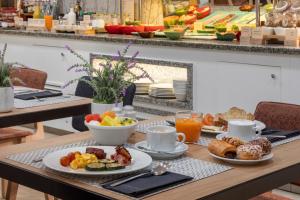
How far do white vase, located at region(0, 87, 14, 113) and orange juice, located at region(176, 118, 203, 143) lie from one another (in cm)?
103

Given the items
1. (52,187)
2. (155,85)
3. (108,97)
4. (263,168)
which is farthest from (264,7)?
(52,187)

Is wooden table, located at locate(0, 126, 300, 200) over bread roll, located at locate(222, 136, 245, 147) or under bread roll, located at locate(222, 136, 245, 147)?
under

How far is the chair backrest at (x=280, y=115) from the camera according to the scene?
2.88 metres

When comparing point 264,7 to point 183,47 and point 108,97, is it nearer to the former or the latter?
point 183,47

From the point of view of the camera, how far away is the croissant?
7.04ft

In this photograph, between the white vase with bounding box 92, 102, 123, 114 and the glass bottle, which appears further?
the glass bottle

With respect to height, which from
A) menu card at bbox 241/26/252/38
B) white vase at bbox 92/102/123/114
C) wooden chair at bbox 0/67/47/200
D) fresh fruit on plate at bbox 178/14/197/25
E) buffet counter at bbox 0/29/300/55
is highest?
fresh fruit on plate at bbox 178/14/197/25

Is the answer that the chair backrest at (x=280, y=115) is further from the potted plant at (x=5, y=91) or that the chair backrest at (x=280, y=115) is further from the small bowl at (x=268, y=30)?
the small bowl at (x=268, y=30)

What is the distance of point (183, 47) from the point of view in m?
4.80

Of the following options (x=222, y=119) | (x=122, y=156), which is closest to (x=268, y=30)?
(x=222, y=119)

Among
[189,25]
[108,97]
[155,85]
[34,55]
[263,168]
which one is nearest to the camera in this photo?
[263,168]

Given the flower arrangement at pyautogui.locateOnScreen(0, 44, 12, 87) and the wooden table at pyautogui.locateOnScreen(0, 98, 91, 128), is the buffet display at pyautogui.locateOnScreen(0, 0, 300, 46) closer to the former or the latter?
the wooden table at pyautogui.locateOnScreen(0, 98, 91, 128)

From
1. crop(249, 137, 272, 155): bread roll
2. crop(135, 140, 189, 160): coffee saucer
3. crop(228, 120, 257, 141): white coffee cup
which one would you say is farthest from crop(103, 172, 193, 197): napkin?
crop(228, 120, 257, 141): white coffee cup

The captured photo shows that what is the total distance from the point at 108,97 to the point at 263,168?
2.73 feet
